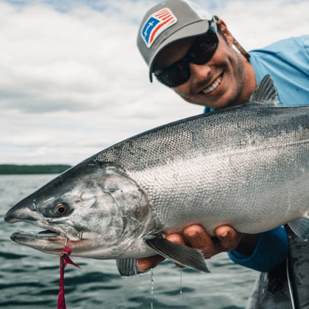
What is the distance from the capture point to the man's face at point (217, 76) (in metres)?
3.25

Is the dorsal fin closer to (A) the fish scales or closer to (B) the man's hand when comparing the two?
(A) the fish scales

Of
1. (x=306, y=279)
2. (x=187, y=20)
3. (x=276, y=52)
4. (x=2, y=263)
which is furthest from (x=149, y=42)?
(x=2, y=263)

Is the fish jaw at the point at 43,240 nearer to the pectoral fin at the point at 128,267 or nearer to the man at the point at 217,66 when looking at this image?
the pectoral fin at the point at 128,267

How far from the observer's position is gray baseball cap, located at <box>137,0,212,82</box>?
3172 millimetres

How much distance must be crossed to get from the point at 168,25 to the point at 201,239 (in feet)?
6.49

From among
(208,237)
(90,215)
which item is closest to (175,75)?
(208,237)

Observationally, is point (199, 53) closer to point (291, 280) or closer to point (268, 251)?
point (268, 251)

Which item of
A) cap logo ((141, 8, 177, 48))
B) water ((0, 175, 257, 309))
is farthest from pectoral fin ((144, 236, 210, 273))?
water ((0, 175, 257, 309))

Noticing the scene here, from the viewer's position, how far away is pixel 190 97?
140 inches

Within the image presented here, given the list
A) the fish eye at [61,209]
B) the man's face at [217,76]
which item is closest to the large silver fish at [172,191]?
the fish eye at [61,209]

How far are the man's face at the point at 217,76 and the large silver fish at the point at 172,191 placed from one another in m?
1.01

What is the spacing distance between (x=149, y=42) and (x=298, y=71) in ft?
4.61

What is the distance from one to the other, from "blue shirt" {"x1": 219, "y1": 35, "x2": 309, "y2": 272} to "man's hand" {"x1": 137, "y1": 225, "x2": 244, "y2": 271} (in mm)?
643

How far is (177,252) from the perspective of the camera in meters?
2.18
